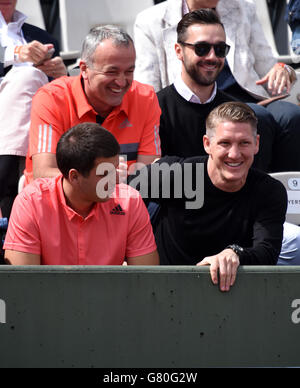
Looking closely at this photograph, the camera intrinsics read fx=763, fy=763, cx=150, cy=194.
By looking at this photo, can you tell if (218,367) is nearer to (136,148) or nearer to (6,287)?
(6,287)

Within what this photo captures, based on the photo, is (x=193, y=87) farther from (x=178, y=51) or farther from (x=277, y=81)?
(x=277, y=81)

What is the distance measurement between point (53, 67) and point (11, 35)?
1.06 ft

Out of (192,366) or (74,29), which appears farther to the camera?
(74,29)

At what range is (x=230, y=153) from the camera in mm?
2568

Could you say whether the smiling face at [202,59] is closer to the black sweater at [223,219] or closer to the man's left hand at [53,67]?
the man's left hand at [53,67]

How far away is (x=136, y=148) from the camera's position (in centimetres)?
296

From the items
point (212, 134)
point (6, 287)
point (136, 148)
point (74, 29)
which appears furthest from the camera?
point (74, 29)

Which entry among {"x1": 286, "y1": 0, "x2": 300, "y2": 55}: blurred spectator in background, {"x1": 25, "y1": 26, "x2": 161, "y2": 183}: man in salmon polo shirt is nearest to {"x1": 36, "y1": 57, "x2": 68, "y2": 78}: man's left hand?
{"x1": 25, "y1": 26, "x2": 161, "y2": 183}: man in salmon polo shirt

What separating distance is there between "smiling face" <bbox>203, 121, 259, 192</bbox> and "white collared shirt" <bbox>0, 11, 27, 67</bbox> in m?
1.15

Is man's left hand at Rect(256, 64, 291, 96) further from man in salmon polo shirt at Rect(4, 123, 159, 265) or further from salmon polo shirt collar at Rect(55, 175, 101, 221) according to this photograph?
salmon polo shirt collar at Rect(55, 175, 101, 221)

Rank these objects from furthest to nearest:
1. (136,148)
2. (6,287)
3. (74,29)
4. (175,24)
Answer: (74,29) → (175,24) → (136,148) → (6,287)

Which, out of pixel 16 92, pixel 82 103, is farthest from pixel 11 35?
pixel 82 103

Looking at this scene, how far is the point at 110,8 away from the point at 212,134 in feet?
6.90
